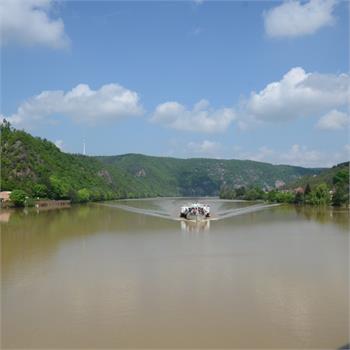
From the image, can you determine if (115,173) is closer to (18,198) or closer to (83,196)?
(83,196)

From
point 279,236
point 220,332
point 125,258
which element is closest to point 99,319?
point 220,332

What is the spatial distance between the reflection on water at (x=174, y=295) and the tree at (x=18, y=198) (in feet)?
101

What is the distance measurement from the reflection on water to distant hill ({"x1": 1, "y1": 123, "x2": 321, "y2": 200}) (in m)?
43.0

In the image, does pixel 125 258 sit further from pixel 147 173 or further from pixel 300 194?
pixel 147 173

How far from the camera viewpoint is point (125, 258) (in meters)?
16.4

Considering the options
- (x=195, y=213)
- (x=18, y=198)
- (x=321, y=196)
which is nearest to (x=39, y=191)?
(x=18, y=198)

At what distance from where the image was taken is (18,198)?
164 ft

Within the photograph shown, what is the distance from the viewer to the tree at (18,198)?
4966 centimetres

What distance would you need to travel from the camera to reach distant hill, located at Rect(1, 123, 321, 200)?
2484 inches

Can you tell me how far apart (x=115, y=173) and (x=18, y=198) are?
228 feet

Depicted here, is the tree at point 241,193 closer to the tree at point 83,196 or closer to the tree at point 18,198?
the tree at point 83,196

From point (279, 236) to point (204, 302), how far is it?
49.3 ft

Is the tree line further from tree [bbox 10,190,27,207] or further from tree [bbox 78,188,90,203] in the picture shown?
tree [bbox 10,190,27,207]

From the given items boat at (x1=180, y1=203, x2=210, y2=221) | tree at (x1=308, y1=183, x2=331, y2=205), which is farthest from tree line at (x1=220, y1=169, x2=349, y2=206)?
boat at (x1=180, y1=203, x2=210, y2=221)
